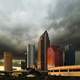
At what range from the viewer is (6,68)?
157125mm

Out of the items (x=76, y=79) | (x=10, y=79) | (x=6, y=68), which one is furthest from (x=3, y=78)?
(x=6, y=68)

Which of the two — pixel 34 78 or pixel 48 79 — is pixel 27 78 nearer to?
pixel 34 78

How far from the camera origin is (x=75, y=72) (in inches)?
4690

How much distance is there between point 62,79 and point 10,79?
2125cm

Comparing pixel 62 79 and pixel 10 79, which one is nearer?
pixel 10 79

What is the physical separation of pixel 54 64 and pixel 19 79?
377ft

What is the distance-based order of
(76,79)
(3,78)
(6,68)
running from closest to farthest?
(3,78) < (76,79) < (6,68)

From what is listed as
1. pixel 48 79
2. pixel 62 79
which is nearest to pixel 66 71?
pixel 62 79

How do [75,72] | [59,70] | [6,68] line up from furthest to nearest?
[6,68]
[59,70]
[75,72]

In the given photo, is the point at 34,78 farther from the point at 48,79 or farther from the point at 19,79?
the point at 48,79

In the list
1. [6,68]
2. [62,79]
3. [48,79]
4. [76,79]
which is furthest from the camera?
[6,68]

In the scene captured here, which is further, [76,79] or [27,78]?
[76,79]

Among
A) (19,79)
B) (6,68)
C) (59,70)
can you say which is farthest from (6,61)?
(19,79)

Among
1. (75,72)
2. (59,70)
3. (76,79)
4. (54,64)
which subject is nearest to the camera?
(76,79)
